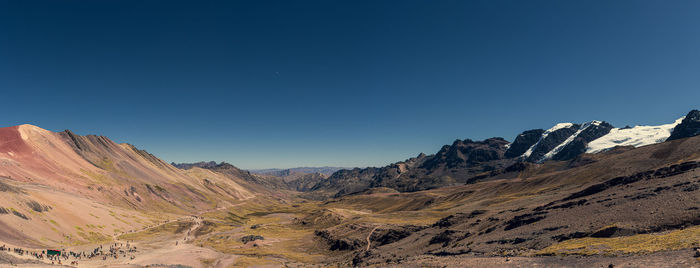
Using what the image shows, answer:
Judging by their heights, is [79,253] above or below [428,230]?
above

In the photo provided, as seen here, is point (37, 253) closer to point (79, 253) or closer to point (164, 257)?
point (79, 253)

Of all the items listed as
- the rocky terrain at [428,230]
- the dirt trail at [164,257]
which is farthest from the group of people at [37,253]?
the dirt trail at [164,257]

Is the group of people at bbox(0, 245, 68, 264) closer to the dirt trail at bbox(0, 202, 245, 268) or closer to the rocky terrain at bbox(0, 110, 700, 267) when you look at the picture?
the rocky terrain at bbox(0, 110, 700, 267)

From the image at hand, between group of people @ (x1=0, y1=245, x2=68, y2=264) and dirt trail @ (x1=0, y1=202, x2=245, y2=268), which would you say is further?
dirt trail @ (x1=0, y1=202, x2=245, y2=268)

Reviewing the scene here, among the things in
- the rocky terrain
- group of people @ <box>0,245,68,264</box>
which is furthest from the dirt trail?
group of people @ <box>0,245,68,264</box>

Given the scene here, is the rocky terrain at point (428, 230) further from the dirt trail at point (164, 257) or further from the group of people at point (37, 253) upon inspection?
the group of people at point (37, 253)

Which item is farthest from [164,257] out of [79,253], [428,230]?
[428,230]

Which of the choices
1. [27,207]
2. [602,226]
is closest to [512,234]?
[602,226]

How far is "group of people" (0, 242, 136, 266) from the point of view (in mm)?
72900

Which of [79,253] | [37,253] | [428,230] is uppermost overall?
[37,253]

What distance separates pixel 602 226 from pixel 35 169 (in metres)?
262

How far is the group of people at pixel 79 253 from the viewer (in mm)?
72900

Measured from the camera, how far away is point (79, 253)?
278ft

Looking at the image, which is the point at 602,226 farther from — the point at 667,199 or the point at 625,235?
the point at 667,199
